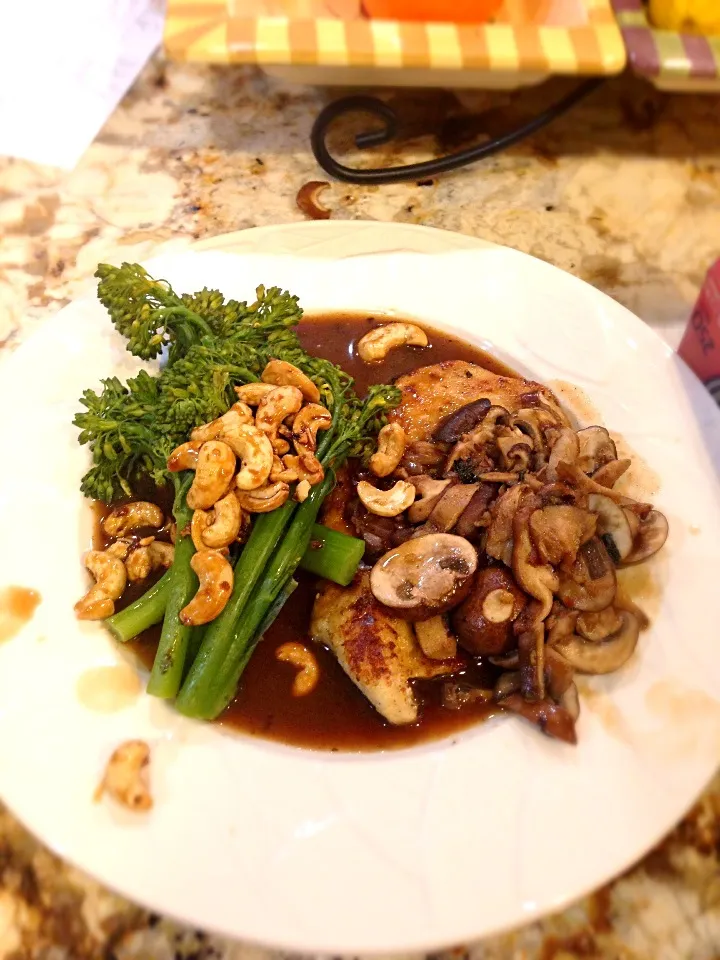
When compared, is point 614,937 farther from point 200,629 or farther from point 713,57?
point 713,57

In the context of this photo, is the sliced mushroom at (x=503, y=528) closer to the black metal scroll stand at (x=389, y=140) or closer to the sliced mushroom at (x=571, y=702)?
the sliced mushroom at (x=571, y=702)

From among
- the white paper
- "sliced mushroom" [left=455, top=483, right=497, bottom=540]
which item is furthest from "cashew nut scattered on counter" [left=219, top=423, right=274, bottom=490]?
the white paper

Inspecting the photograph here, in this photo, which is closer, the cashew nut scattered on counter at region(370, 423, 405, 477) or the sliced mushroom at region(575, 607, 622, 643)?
the sliced mushroom at region(575, 607, 622, 643)

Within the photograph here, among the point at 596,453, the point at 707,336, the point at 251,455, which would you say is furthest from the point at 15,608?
the point at 707,336

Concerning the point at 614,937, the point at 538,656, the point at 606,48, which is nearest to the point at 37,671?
the point at 538,656

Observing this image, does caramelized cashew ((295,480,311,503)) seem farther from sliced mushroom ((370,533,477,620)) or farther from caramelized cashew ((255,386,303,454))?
sliced mushroom ((370,533,477,620))

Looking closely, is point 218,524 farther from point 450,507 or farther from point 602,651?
point 602,651
